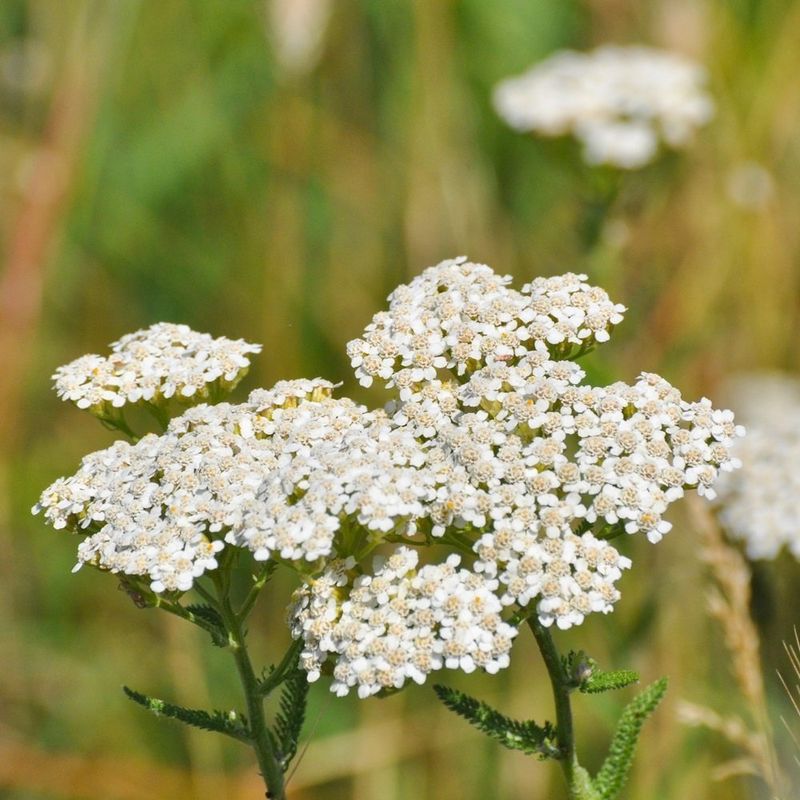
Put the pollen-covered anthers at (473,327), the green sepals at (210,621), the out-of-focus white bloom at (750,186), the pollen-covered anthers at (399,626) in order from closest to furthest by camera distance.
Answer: the pollen-covered anthers at (399,626) → the green sepals at (210,621) → the pollen-covered anthers at (473,327) → the out-of-focus white bloom at (750,186)

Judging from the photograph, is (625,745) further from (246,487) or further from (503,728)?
(246,487)

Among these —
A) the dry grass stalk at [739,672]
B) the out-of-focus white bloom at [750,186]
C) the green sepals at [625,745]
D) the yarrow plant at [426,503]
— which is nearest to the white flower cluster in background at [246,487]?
the yarrow plant at [426,503]

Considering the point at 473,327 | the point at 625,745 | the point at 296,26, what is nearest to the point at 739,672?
the point at 625,745

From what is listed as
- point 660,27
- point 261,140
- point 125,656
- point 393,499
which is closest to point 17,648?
point 125,656

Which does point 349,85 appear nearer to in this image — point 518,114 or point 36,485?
point 518,114

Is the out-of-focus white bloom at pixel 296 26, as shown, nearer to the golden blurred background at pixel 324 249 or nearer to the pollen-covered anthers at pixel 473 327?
the golden blurred background at pixel 324 249
